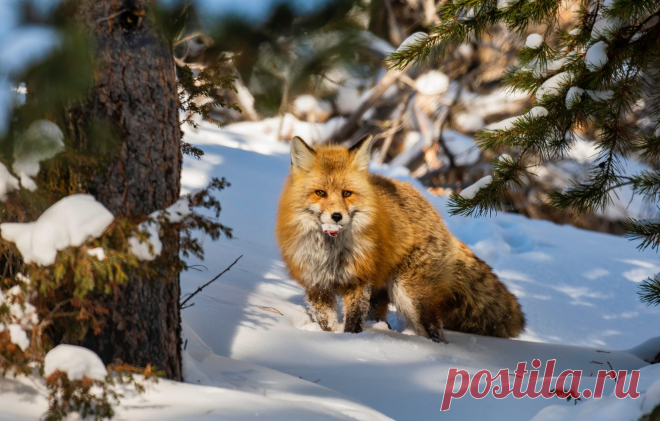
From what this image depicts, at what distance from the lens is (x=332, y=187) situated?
4.30 m

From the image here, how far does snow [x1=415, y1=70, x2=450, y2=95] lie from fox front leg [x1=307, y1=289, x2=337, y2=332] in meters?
9.21

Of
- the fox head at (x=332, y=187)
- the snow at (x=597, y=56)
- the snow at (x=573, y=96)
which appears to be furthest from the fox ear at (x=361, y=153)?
the snow at (x=597, y=56)

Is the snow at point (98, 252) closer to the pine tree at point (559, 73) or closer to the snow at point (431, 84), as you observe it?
the pine tree at point (559, 73)

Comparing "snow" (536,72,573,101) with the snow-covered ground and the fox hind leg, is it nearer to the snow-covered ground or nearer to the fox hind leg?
the snow-covered ground

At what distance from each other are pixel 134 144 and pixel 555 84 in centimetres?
241

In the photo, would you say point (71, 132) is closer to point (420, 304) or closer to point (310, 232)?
point (310, 232)

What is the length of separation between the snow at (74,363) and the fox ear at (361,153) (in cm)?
281

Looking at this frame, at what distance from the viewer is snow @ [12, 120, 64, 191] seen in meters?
1.99

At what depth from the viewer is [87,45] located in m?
1.99

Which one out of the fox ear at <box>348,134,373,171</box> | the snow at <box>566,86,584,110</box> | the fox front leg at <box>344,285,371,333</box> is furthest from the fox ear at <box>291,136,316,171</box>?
the snow at <box>566,86,584,110</box>

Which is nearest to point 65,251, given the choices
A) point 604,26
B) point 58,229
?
point 58,229

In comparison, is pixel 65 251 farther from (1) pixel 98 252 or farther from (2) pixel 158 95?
(2) pixel 158 95

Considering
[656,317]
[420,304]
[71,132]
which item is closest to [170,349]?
[71,132]

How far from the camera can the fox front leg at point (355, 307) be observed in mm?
4352
